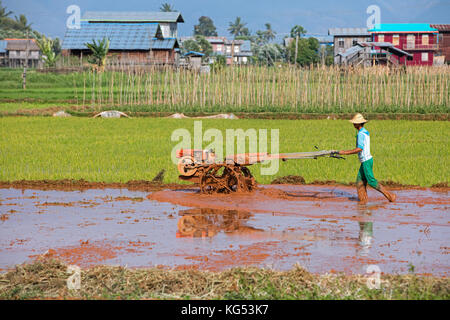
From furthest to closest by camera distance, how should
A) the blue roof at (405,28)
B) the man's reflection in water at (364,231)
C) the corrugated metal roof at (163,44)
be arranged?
the blue roof at (405,28) < the corrugated metal roof at (163,44) < the man's reflection in water at (364,231)

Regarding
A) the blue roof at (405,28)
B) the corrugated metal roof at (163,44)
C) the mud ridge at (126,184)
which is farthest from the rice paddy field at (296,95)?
the blue roof at (405,28)

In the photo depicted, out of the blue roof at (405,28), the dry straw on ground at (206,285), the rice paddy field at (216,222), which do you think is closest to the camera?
the dry straw on ground at (206,285)

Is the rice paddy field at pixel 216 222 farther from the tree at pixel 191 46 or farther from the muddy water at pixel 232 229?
the tree at pixel 191 46

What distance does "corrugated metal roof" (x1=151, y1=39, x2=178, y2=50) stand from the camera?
55969mm

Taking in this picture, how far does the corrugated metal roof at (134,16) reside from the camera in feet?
239

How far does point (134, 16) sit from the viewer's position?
75938 millimetres

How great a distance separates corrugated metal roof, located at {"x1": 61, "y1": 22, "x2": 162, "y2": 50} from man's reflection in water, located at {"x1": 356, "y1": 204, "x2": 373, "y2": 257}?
150 feet

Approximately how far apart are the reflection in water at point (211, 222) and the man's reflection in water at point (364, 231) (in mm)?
1414

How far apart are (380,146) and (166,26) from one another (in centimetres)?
5730

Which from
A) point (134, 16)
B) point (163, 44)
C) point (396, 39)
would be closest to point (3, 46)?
point (134, 16)

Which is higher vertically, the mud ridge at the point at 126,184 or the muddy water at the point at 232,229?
the mud ridge at the point at 126,184

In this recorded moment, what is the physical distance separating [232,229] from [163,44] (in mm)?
48890

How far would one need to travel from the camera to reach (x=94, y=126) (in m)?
25.2
